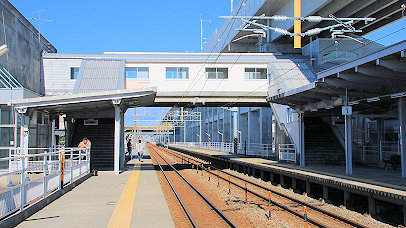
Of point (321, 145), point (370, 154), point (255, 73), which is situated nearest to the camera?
point (370, 154)

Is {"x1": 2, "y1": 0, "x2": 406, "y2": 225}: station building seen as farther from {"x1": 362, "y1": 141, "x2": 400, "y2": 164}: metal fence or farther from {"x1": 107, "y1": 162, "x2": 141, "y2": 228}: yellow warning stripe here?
{"x1": 107, "y1": 162, "x2": 141, "y2": 228}: yellow warning stripe

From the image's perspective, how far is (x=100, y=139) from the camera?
84.0 ft

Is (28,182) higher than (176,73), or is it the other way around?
(176,73)

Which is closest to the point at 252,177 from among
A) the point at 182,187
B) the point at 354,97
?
the point at 182,187

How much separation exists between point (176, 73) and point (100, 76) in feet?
17.2

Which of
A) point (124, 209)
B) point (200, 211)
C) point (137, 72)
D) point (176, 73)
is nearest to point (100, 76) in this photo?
point (137, 72)

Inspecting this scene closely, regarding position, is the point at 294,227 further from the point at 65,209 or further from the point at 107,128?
the point at 107,128

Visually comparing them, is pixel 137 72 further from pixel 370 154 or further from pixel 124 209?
pixel 124 209

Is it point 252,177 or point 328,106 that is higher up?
point 328,106

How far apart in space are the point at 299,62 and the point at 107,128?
15.2 meters

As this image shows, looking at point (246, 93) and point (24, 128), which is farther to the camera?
point (246, 93)

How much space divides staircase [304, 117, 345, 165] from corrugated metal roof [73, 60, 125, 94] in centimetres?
1265

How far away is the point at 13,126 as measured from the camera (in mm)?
20703

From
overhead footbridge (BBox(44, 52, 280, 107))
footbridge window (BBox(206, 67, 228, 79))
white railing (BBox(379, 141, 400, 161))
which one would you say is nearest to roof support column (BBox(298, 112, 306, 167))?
white railing (BBox(379, 141, 400, 161))
